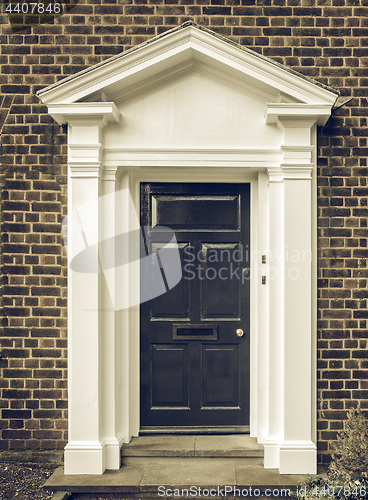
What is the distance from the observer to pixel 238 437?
467 centimetres

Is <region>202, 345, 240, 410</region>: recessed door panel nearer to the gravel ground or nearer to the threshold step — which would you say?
the threshold step

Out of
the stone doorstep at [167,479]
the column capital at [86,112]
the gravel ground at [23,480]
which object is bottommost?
the gravel ground at [23,480]

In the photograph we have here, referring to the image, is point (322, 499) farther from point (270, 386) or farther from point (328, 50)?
point (328, 50)

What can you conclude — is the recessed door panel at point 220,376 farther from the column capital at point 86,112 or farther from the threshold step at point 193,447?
the column capital at point 86,112

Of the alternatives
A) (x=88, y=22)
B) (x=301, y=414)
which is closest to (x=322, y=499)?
(x=301, y=414)

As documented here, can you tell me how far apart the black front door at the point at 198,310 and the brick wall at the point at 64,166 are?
0.78 meters

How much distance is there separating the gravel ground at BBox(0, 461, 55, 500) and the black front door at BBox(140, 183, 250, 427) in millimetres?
1043

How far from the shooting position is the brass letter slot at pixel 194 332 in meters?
4.71

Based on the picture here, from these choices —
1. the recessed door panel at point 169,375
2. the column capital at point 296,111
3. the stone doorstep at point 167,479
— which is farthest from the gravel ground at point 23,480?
the column capital at point 296,111

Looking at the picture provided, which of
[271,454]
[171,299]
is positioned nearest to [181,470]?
[271,454]

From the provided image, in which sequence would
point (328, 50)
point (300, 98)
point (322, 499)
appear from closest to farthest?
point (322, 499), point (300, 98), point (328, 50)

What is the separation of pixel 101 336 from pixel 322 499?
2221 millimetres

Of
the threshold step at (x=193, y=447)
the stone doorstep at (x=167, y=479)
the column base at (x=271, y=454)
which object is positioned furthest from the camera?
the threshold step at (x=193, y=447)

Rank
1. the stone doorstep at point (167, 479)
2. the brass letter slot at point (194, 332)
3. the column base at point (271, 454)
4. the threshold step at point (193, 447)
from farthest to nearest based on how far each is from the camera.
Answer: the brass letter slot at point (194, 332)
the threshold step at point (193, 447)
the column base at point (271, 454)
the stone doorstep at point (167, 479)
